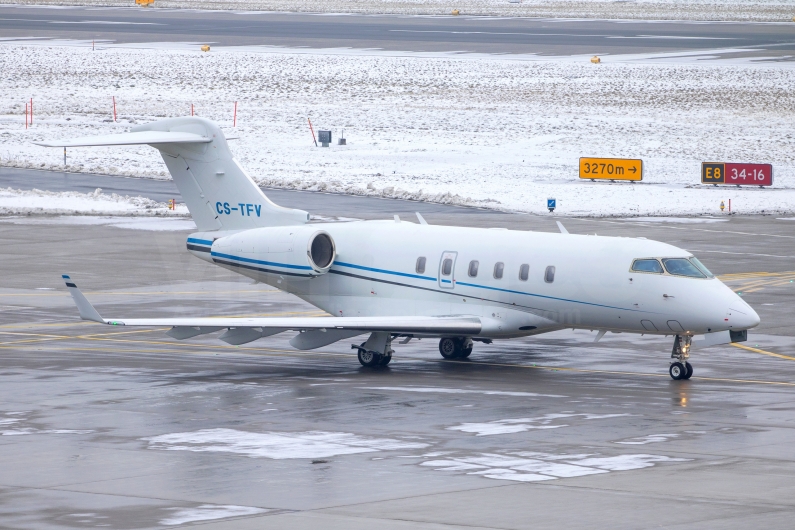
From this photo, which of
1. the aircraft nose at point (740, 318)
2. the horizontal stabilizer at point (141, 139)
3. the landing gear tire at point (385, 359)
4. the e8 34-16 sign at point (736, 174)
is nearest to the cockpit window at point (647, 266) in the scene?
the aircraft nose at point (740, 318)

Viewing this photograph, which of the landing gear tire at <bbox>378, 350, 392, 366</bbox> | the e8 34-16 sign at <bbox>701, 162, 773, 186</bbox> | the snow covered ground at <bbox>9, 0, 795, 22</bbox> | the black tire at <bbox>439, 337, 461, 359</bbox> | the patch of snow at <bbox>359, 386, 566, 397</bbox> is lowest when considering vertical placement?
the patch of snow at <bbox>359, 386, 566, 397</bbox>

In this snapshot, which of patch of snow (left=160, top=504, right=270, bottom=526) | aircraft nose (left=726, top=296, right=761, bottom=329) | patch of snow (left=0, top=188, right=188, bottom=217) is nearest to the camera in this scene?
patch of snow (left=160, top=504, right=270, bottom=526)

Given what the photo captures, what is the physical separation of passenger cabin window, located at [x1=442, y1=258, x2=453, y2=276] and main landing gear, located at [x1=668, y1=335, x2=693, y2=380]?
4.73m

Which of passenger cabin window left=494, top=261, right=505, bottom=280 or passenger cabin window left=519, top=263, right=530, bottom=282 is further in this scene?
passenger cabin window left=494, top=261, right=505, bottom=280

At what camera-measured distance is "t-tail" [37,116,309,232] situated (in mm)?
29531

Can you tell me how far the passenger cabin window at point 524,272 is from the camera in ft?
84.5

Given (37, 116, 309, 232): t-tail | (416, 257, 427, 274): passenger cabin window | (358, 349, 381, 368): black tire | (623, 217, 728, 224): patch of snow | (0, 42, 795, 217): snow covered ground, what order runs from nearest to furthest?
(358, 349, 381, 368): black tire
(416, 257, 427, 274): passenger cabin window
(37, 116, 309, 232): t-tail
(623, 217, 728, 224): patch of snow
(0, 42, 795, 217): snow covered ground

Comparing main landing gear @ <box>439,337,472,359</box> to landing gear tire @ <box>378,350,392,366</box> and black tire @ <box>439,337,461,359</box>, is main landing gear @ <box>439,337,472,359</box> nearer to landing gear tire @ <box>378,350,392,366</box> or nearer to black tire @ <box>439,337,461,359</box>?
black tire @ <box>439,337,461,359</box>

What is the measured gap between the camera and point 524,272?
25.8 metres

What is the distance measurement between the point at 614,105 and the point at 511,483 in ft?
209

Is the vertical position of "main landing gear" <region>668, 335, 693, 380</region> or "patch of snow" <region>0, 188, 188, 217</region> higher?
"patch of snow" <region>0, 188, 188, 217</region>

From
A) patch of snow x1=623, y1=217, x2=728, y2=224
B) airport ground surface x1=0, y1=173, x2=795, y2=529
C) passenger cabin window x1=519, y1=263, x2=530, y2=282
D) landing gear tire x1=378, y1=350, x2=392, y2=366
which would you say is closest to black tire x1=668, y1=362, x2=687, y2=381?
airport ground surface x1=0, y1=173, x2=795, y2=529

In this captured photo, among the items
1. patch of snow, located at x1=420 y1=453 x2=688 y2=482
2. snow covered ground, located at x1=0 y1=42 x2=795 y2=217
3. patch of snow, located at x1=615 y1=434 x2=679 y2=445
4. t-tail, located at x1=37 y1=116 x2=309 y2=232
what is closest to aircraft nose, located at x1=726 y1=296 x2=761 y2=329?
patch of snow, located at x1=615 y1=434 x2=679 y2=445

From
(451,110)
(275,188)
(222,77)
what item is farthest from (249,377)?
(222,77)
